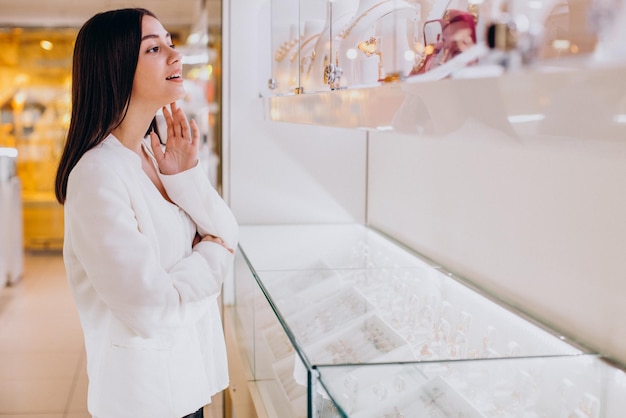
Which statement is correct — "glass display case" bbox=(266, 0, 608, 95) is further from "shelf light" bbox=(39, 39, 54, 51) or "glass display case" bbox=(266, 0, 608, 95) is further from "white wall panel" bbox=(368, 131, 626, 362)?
"shelf light" bbox=(39, 39, 54, 51)

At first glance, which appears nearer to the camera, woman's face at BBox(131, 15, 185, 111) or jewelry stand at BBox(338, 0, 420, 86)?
jewelry stand at BBox(338, 0, 420, 86)

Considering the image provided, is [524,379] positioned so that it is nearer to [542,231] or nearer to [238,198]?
[542,231]

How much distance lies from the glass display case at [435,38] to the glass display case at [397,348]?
0.50 m

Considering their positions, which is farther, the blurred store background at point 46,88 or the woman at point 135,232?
the blurred store background at point 46,88

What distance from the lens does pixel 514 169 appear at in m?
2.01

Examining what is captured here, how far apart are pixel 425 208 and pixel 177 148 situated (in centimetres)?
122

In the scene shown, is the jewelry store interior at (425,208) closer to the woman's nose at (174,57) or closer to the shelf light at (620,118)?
the shelf light at (620,118)

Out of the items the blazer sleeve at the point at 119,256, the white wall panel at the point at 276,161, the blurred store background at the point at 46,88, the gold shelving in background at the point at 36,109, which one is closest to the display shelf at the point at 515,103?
the blazer sleeve at the point at 119,256

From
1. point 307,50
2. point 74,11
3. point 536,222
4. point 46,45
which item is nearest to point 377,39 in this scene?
point 536,222

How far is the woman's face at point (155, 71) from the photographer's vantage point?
166 centimetres

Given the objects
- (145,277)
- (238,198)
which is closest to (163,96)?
(145,277)

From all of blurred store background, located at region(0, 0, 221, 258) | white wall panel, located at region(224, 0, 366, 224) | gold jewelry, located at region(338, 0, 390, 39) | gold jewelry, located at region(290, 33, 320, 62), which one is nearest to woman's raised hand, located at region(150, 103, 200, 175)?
gold jewelry, located at region(338, 0, 390, 39)

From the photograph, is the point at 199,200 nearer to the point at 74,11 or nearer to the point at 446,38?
the point at 446,38

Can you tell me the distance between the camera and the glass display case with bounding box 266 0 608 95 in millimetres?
687
